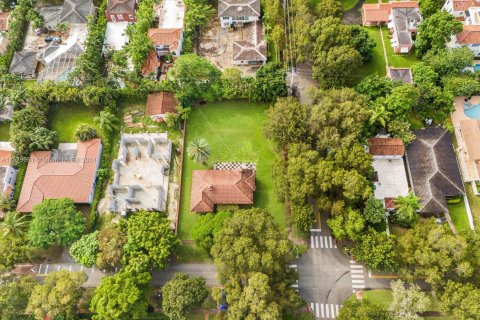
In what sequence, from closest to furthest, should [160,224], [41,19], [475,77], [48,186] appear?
1. [160,224]
2. [48,186]
3. [475,77]
4. [41,19]

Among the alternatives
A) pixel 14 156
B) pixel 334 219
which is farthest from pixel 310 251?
pixel 14 156

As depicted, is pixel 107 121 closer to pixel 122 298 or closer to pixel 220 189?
pixel 220 189

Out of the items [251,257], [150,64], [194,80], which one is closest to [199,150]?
[194,80]

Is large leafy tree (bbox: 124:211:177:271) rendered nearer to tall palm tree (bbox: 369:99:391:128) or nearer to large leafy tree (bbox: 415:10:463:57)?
tall palm tree (bbox: 369:99:391:128)

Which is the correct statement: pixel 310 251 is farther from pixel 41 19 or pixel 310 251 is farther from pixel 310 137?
pixel 41 19

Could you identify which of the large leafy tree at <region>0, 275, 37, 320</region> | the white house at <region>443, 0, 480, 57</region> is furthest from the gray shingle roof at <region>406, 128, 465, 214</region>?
the large leafy tree at <region>0, 275, 37, 320</region>
